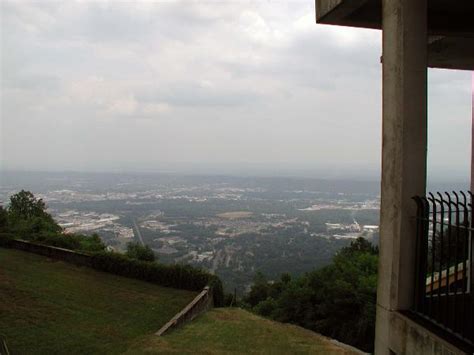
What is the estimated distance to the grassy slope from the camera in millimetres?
11336

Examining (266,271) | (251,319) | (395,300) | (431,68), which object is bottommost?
(266,271)

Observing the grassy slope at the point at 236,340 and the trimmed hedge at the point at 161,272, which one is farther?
the trimmed hedge at the point at 161,272

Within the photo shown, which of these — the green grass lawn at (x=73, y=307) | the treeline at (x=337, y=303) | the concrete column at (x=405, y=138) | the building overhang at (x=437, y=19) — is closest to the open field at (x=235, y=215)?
the treeline at (x=337, y=303)

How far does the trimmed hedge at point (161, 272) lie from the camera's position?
1888 centimetres

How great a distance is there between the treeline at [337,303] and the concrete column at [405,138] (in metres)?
14.4

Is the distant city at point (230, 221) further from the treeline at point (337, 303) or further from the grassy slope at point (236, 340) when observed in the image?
the grassy slope at point (236, 340)

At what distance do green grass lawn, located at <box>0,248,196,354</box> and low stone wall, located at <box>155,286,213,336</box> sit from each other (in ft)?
1.67

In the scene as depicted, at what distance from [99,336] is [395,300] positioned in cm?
1012

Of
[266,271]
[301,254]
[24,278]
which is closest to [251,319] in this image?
[24,278]

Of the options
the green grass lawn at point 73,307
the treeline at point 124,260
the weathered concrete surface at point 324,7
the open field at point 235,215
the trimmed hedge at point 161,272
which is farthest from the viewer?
the open field at point 235,215

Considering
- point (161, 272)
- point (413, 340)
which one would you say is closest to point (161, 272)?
point (161, 272)

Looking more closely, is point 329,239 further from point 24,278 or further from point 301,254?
point 24,278

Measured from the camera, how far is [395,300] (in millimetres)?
4035

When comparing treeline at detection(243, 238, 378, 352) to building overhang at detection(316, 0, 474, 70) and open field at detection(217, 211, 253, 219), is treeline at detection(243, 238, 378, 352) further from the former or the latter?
open field at detection(217, 211, 253, 219)
